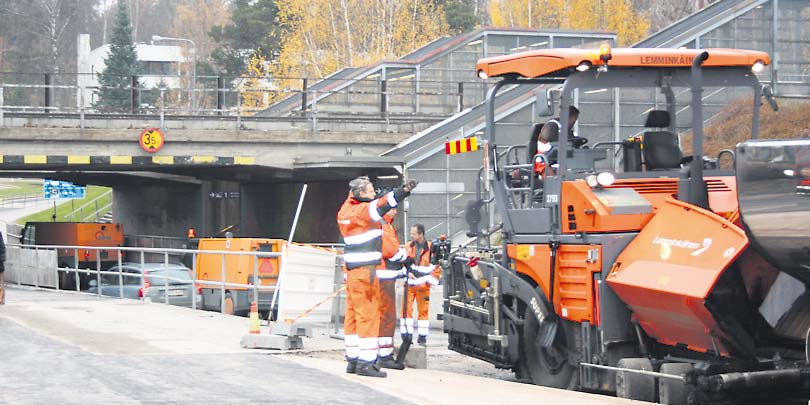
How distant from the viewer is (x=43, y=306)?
1891 centimetres

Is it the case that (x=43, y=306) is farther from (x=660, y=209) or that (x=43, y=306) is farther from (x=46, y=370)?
(x=660, y=209)

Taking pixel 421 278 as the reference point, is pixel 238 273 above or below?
below

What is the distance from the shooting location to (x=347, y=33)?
6028cm

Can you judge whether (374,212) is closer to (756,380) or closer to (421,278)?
(756,380)

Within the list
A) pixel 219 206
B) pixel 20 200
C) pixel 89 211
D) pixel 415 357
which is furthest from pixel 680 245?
pixel 20 200

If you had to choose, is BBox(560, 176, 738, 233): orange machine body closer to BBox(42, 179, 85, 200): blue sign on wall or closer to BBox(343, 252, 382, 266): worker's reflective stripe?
BBox(343, 252, 382, 266): worker's reflective stripe

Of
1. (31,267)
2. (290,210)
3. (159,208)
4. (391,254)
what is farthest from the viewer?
(159,208)

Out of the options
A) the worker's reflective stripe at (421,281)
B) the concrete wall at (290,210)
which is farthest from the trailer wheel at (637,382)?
the concrete wall at (290,210)

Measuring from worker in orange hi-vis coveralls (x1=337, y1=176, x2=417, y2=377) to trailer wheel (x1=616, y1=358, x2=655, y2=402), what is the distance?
87.7 inches

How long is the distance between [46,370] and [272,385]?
2073 mm

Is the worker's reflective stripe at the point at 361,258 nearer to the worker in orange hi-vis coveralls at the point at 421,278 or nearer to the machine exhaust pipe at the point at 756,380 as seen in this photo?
the machine exhaust pipe at the point at 756,380

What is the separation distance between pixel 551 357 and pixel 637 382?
1465mm

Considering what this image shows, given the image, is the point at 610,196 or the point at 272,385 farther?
the point at 610,196

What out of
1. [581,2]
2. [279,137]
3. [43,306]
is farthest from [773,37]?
[581,2]
